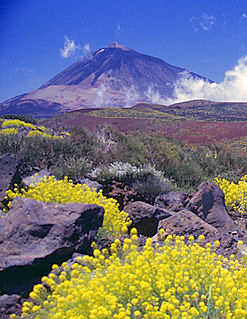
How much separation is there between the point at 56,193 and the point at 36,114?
533 ft

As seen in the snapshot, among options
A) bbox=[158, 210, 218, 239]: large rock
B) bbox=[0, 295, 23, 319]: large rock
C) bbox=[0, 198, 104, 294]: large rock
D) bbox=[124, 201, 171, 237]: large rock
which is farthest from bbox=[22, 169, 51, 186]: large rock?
bbox=[0, 295, 23, 319]: large rock

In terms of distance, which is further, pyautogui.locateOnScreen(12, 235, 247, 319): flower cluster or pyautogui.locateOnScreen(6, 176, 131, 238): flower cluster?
pyautogui.locateOnScreen(6, 176, 131, 238): flower cluster

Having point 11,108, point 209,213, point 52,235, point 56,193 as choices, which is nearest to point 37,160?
point 56,193

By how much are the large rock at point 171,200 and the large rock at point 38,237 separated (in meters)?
2.93

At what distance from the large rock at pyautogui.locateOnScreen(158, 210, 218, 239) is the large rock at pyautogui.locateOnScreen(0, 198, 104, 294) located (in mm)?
1436

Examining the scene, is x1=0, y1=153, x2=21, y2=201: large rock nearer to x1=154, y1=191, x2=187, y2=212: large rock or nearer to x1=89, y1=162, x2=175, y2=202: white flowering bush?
x1=89, y1=162, x2=175, y2=202: white flowering bush

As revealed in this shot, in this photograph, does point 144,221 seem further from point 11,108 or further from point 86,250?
point 11,108

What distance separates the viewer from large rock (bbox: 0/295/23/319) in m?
2.94

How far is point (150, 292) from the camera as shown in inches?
110

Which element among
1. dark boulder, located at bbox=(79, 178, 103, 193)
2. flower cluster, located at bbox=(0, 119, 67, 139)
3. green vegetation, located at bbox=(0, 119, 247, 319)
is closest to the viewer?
green vegetation, located at bbox=(0, 119, 247, 319)

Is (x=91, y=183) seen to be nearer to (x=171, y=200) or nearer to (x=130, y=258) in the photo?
(x=171, y=200)

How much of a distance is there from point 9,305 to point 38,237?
75 cm

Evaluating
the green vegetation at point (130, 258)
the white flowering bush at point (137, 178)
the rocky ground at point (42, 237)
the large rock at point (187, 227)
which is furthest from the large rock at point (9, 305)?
the white flowering bush at point (137, 178)

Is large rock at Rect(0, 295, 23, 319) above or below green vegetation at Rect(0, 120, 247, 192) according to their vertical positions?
below
